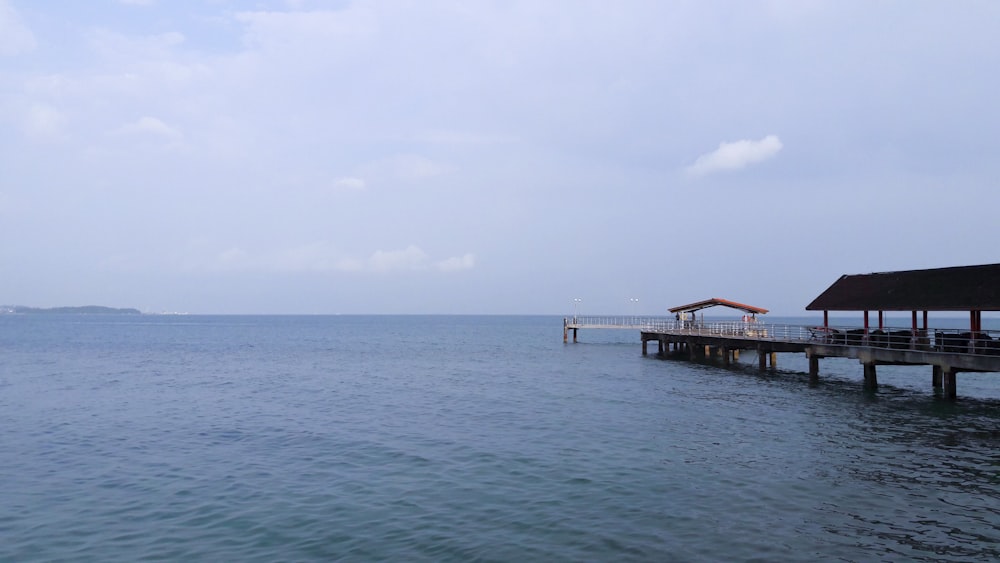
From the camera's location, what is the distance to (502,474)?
16859 millimetres

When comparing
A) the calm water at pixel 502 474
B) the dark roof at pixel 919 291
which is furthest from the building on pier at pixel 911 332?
the calm water at pixel 502 474

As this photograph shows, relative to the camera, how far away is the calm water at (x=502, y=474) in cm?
1206

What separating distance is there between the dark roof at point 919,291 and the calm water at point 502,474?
4.24 m

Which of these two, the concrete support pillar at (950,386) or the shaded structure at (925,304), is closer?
the shaded structure at (925,304)

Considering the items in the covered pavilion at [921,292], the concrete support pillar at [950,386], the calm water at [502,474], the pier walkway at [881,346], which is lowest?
the calm water at [502,474]

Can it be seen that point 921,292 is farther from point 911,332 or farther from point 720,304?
point 720,304

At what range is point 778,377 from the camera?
1565 inches

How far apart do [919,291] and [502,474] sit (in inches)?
972

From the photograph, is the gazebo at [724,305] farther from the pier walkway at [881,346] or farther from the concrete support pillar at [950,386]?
the concrete support pillar at [950,386]

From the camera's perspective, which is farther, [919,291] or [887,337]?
[887,337]

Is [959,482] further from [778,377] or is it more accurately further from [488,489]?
[778,377]

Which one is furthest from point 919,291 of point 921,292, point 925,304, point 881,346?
point 881,346

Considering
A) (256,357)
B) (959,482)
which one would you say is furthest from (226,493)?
(256,357)

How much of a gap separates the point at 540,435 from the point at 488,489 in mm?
6552
